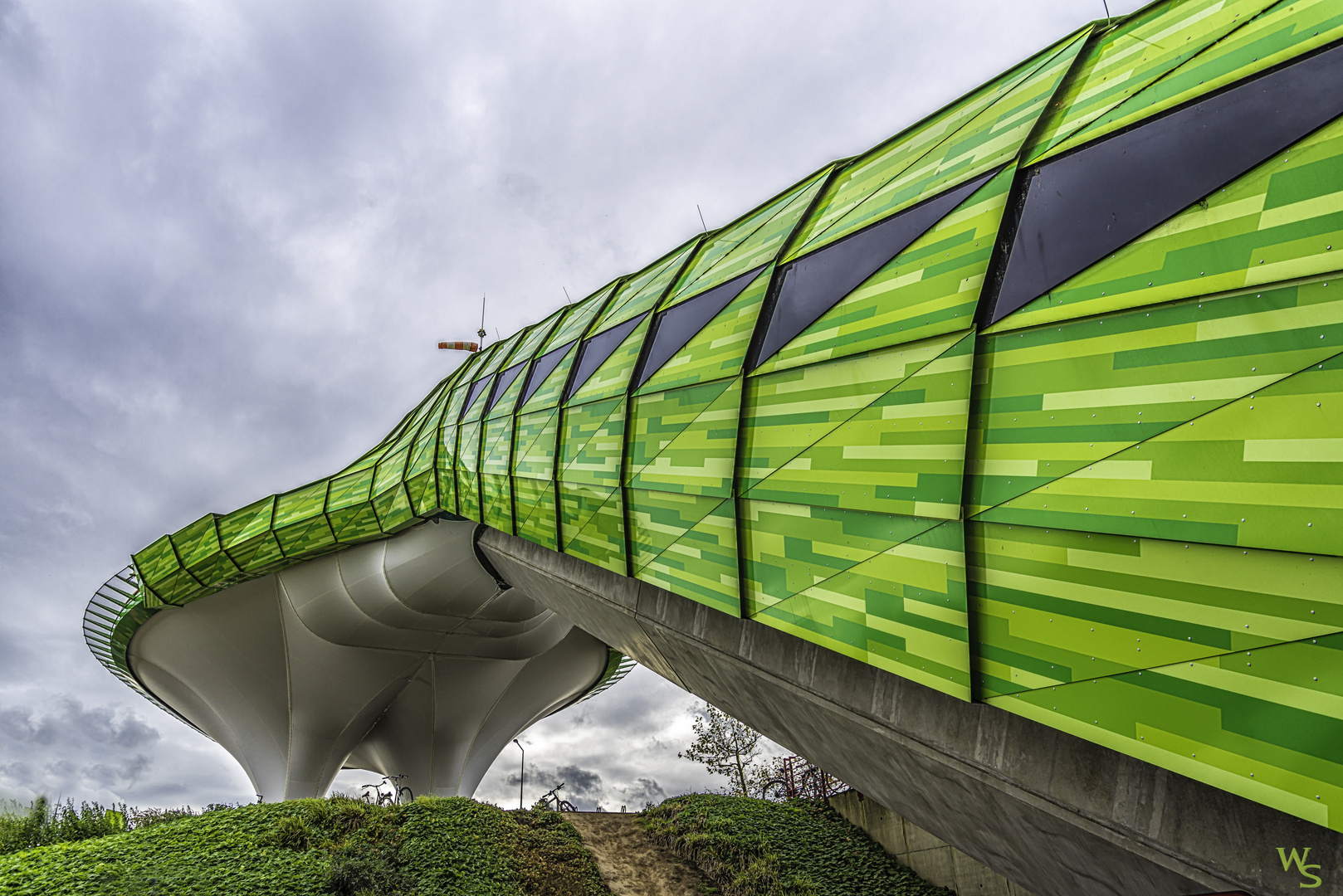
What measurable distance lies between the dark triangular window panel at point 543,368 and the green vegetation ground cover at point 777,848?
11915 mm

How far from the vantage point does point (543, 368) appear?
673 inches

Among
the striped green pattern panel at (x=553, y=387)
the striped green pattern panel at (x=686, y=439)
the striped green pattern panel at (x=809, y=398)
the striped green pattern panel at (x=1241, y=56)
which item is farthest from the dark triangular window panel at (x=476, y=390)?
the striped green pattern panel at (x=1241, y=56)

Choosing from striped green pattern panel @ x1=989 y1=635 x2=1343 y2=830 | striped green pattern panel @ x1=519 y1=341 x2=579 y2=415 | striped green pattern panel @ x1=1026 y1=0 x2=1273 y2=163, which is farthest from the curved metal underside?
striped green pattern panel @ x1=989 y1=635 x2=1343 y2=830

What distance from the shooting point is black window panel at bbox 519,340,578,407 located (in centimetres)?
1628

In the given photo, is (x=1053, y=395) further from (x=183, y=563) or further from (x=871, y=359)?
(x=183, y=563)

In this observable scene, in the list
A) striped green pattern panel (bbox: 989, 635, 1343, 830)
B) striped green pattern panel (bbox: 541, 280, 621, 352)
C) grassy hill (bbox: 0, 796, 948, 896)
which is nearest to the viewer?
striped green pattern panel (bbox: 989, 635, 1343, 830)

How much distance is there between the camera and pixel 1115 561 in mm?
4539

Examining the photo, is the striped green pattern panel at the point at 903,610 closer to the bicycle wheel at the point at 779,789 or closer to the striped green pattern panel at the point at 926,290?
the striped green pattern panel at the point at 926,290

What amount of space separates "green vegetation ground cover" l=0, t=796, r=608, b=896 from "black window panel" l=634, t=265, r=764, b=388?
10722mm

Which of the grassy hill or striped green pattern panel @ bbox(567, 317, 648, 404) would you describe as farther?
striped green pattern panel @ bbox(567, 317, 648, 404)

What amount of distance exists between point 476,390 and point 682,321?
13330 mm

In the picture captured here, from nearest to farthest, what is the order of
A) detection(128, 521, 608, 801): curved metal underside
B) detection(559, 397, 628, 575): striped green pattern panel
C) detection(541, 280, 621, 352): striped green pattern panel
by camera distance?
detection(559, 397, 628, 575): striped green pattern panel < detection(541, 280, 621, 352): striped green pattern panel < detection(128, 521, 608, 801): curved metal underside

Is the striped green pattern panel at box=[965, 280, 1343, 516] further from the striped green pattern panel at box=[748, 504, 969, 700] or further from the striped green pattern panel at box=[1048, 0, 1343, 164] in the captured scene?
the striped green pattern panel at box=[1048, 0, 1343, 164]

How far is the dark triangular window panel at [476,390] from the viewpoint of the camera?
2155 centimetres
